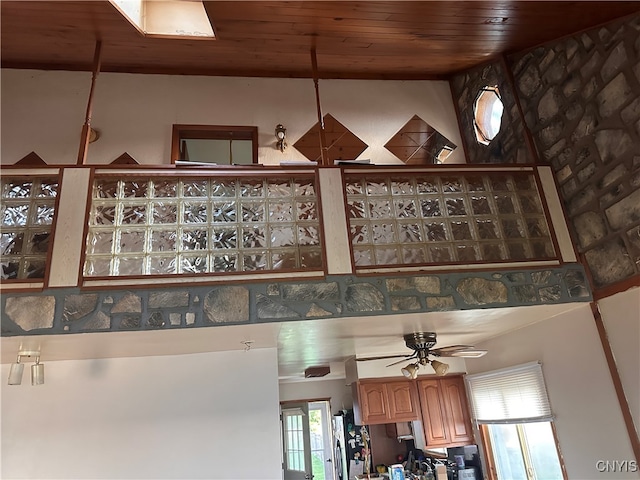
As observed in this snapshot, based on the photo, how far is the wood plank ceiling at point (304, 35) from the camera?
3264 mm

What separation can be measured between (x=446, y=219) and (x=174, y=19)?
2.88 m

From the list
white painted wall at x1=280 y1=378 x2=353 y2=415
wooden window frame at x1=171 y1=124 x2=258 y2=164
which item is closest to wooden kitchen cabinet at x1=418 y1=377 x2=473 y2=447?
white painted wall at x1=280 y1=378 x2=353 y2=415

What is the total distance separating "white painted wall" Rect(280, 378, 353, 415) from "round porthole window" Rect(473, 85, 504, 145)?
5.19 m

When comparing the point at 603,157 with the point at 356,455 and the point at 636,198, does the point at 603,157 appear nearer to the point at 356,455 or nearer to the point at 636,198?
the point at 636,198

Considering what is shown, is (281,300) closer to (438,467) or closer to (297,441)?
(438,467)

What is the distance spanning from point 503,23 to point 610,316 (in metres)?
2.44

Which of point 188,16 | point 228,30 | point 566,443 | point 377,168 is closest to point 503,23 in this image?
point 377,168

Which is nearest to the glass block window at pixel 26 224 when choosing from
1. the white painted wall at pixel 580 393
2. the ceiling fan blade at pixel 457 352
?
the ceiling fan blade at pixel 457 352

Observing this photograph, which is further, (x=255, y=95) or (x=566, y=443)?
(x=255, y=95)

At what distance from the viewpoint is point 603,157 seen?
3.00 metres

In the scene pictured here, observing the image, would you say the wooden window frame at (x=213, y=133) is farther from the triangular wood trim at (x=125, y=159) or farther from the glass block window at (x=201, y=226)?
the glass block window at (x=201, y=226)

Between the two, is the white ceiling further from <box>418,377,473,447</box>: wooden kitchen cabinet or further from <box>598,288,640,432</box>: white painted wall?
<box>418,377,473,447</box>: wooden kitchen cabinet

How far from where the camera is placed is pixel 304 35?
12.2ft

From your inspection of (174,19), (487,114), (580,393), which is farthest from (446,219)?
(174,19)
